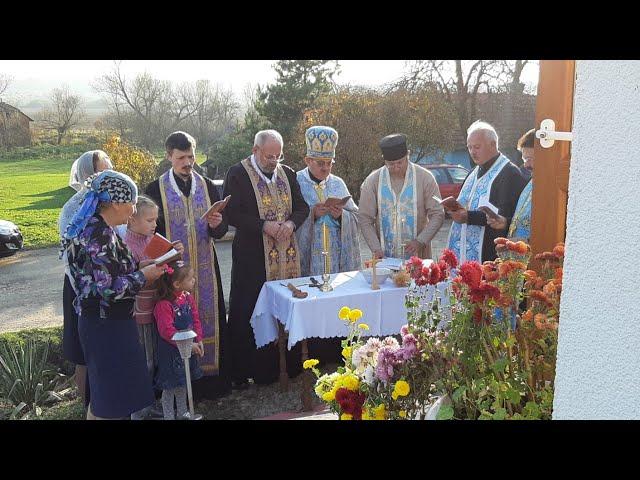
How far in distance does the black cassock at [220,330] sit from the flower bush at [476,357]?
2.60m

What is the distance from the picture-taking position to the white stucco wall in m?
1.44

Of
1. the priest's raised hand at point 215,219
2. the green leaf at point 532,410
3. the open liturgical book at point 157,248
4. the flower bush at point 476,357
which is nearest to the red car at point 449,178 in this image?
the priest's raised hand at point 215,219

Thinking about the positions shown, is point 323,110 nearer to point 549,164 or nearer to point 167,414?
point 167,414

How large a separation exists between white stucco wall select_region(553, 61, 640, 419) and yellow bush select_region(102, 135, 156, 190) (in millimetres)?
13557

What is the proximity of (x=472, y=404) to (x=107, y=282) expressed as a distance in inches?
76.2

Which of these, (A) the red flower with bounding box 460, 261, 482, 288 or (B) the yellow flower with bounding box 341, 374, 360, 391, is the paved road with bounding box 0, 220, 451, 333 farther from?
(A) the red flower with bounding box 460, 261, 482, 288

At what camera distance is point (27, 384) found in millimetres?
5004

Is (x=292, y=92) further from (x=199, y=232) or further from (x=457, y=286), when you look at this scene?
(x=457, y=286)

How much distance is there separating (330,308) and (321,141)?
158 cm

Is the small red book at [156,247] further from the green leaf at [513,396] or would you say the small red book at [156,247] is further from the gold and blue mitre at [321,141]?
the green leaf at [513,396]

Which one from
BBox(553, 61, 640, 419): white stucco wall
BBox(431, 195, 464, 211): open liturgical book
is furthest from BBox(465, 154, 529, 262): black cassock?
BBox(553, 61, 640, 419): white stucco wall

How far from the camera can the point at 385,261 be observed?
495cm

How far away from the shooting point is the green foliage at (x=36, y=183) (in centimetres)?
1716
